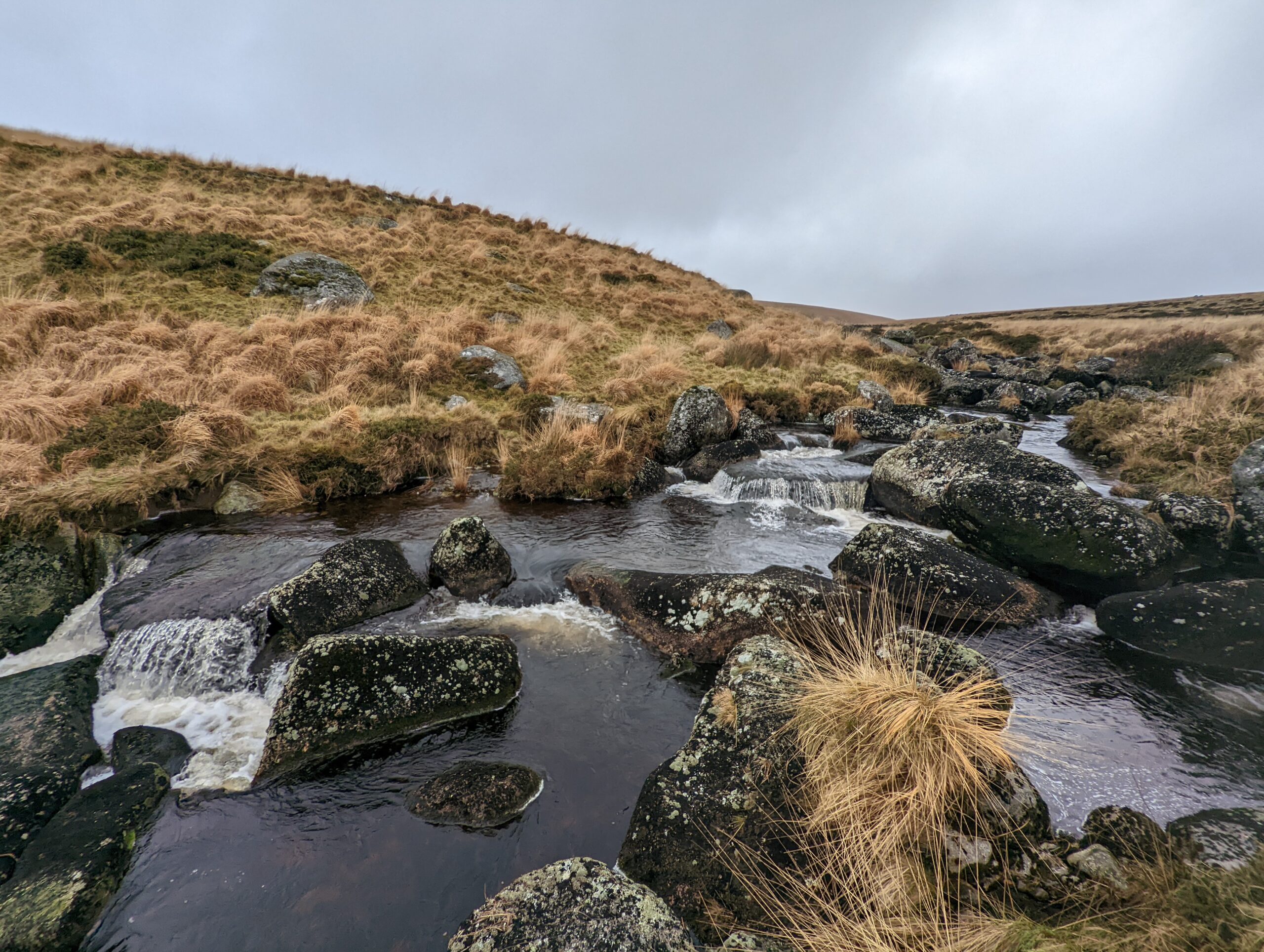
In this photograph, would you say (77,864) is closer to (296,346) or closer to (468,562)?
(468,562)

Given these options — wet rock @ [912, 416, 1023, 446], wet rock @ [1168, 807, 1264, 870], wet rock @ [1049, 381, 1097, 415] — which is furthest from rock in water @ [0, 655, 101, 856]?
wet rock @ [1049, 381, 1097, 415]

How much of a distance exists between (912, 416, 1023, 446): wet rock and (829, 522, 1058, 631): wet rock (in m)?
5.64

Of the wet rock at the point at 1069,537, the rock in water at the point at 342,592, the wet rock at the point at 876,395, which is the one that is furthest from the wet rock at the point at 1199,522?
the rock in water at the point at 342,592

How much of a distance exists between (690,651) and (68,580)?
7.65 m

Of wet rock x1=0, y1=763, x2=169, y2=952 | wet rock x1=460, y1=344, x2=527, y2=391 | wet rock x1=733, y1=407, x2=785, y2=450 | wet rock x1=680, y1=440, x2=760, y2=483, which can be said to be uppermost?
wet rock x1=460, y1=344, x2=527, y2=391

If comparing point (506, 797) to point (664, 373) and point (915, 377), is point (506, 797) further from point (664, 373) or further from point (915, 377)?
point (915, 377)

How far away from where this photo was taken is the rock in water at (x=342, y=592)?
5.93 meters

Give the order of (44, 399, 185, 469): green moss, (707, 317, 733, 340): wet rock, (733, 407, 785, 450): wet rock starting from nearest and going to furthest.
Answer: (44, 399, 185, 469): green moss
(733, 407, 785, 450): wet rock
(707, 317, 733, 340): wet rock

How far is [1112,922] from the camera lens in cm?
250

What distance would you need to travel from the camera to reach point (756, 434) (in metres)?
13.6

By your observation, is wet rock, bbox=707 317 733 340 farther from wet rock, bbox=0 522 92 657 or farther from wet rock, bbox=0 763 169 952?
wet rock, bbox=0 763 169 952

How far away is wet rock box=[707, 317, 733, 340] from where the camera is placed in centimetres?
2611

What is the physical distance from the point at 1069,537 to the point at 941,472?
2.56m

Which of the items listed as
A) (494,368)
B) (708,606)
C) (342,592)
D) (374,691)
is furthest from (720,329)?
(374,691)
